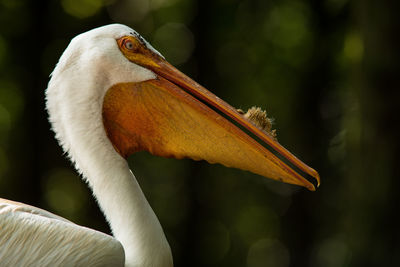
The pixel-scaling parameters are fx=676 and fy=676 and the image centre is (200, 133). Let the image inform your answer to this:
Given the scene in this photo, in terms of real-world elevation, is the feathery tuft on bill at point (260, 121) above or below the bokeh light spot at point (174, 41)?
above

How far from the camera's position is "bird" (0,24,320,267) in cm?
468

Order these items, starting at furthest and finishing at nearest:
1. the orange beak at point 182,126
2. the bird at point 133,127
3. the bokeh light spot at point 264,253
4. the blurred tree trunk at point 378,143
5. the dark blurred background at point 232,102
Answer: the bokeh light spot at point 264,253 → the dark blurred background at point 232,102 → the blurred tree trunk at point 378,143 → the orange beak at point 182,126 → the bird at point 133,127

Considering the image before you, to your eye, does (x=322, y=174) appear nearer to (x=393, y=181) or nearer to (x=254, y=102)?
(x=254, y=102)

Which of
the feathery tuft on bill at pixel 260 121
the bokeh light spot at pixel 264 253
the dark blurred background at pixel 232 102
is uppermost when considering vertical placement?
the feathery tuft on bill at pixel 260 121

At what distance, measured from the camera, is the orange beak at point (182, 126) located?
478cm

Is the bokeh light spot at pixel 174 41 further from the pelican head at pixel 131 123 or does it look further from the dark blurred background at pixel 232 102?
the pelican head at pixel 131 123

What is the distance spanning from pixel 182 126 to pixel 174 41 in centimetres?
1541

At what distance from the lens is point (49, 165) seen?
1653 cm

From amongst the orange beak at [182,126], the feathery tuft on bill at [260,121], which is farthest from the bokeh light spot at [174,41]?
the feathery tuft on bill at [260,121]

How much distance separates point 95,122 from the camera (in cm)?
487

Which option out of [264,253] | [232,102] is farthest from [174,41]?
[264,253]

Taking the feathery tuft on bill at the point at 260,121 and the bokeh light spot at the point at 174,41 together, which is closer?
the feathery tuft on bill at the point at 260,121

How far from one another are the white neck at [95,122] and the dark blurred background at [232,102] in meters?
10.2

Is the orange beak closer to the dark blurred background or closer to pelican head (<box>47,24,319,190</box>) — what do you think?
pelican head (<box>47,24,319,190</box>)
